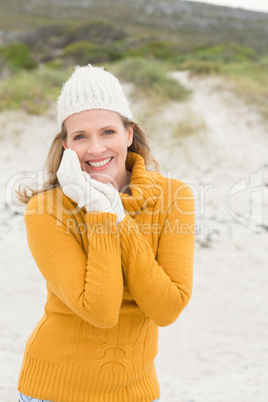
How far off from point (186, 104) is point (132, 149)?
855cm

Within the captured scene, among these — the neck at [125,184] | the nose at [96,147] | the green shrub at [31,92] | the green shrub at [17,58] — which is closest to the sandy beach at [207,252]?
the green shrub at [31,92]

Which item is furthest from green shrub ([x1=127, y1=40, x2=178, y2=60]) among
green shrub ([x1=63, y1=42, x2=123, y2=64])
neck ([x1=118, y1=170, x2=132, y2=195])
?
neck ([x1=118, y1=170, x2=132, y2=195])

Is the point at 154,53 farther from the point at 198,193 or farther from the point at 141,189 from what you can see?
the point at 141,189

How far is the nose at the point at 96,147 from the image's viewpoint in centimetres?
192

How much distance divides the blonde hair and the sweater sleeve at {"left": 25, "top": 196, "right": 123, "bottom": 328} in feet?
0.98

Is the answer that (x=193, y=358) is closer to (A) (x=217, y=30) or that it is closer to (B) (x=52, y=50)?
(B) (x=52, y=50)

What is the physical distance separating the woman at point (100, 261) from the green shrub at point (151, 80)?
8764 millimetres

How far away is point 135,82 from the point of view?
436 inches

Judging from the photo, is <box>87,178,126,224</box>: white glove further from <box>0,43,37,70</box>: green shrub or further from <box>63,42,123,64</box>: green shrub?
<box>63,42,123,64</box>: green shrub

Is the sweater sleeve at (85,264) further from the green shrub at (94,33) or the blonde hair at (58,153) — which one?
the green shrub at (94,33)

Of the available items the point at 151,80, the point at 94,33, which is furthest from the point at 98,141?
the point at 94,33

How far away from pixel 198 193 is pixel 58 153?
5779 millimetres

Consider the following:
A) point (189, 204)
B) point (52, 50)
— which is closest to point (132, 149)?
point (189, 204)

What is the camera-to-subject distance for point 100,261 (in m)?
1.74
